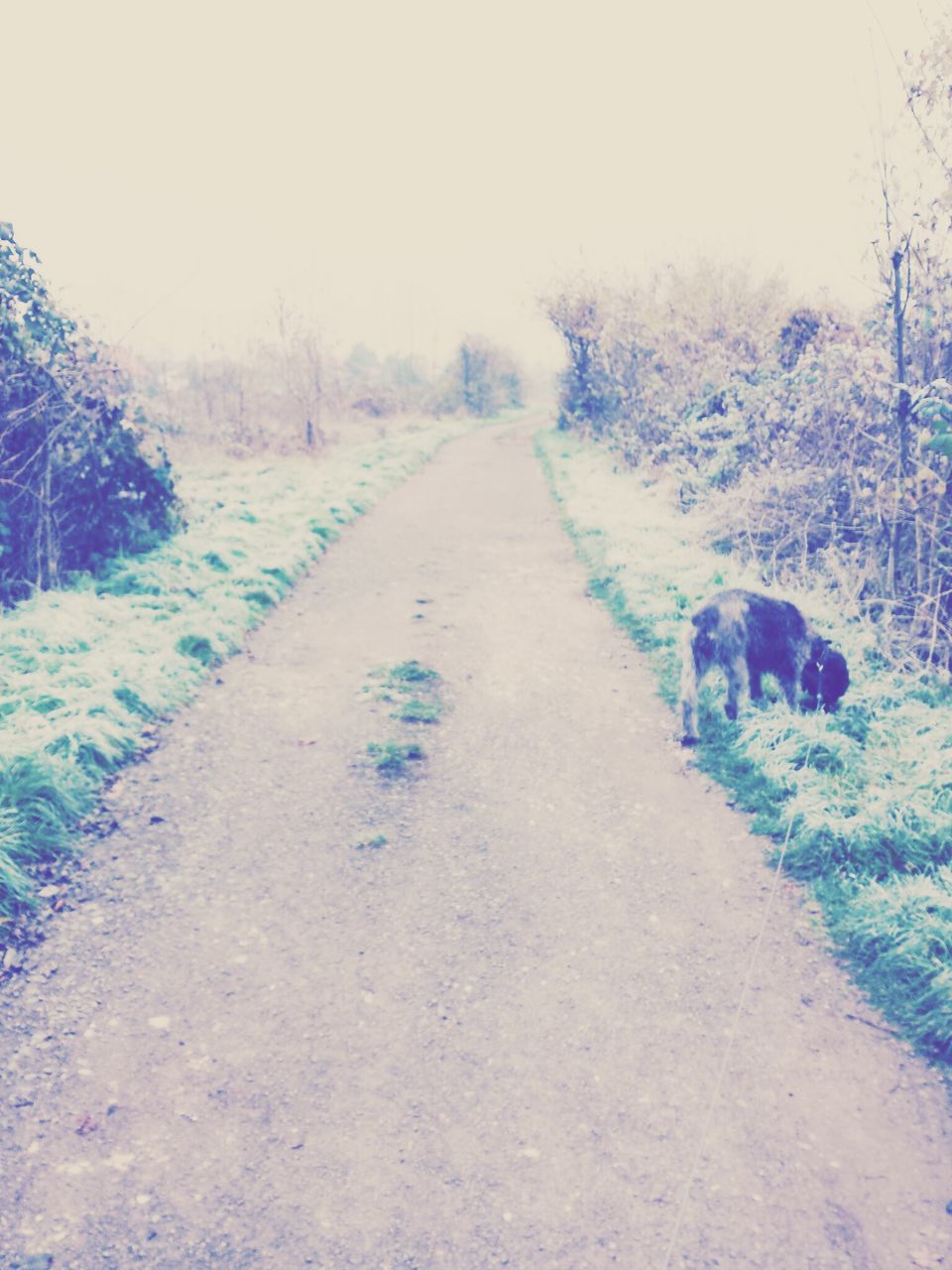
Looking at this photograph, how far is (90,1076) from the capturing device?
10.0 ft

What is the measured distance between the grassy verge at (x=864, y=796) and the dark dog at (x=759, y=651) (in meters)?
0.18

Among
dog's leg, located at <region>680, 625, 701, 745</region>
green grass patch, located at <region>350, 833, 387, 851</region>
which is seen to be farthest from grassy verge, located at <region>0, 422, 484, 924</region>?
dog's leg, located at <region>680, 625, 701, 745</region>

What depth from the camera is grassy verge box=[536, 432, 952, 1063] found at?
3479 mm

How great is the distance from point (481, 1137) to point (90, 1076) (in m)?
1.48

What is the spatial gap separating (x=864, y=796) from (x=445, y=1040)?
272cm

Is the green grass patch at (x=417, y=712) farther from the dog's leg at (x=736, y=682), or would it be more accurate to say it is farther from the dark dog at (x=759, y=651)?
the dog's leg at (x=736, y=682)

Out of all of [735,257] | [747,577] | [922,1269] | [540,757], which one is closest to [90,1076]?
[922,1269]

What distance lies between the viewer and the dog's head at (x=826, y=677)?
5496mm

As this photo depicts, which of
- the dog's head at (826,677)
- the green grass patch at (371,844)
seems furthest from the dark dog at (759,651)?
the green grass patch at (371,844)

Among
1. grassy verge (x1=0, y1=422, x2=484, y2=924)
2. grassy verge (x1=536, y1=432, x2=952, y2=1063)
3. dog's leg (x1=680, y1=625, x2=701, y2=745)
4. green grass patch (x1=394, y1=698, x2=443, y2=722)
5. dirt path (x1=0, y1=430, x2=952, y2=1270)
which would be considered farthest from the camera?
green grass patch (x1=394, y1=698, x2=443, y2=722)

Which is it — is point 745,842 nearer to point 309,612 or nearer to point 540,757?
point 540,757

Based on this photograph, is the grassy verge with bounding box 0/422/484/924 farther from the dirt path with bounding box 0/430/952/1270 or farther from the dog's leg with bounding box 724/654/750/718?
the dog's leg with bounding box 724/654/750/718

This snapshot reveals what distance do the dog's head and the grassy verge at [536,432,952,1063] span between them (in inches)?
5.6

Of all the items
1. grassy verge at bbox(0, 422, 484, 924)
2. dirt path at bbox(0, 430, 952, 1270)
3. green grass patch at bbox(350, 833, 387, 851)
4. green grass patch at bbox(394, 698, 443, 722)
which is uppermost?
grassy verge at bbox(0, 422, 484, 924)
